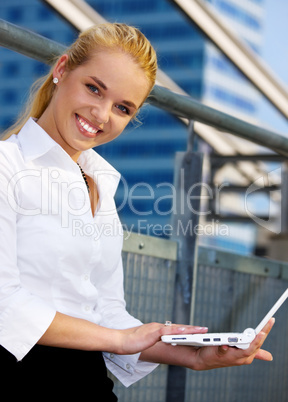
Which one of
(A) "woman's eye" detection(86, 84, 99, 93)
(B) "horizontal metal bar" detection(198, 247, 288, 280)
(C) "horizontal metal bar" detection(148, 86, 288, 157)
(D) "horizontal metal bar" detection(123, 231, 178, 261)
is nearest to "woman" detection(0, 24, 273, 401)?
(A) "woman's eye" detection(86, 84, 99, 93)

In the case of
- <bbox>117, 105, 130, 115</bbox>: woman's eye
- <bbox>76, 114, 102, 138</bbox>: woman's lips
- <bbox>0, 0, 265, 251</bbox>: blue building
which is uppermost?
<bbox>0, 0, 265, 251</bbox>: blue building

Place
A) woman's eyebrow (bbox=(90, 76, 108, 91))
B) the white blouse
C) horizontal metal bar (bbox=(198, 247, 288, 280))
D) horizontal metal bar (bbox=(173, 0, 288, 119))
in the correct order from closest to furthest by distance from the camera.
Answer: the white blouse, woman's eyebrow (bbox=(90, 76, 108, 91)), horizontal metal bar (bbox=(198, 247, 288, 280)), horizontal metal bar (bbox=(173, 0, 288, 119))

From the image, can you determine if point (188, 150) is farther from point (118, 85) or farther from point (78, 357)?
point (78, 357)

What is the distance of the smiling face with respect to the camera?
1537mm

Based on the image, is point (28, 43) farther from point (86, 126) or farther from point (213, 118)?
point (213, 118)

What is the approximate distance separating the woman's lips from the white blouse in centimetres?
7

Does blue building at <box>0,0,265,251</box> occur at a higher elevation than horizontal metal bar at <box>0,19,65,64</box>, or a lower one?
higher

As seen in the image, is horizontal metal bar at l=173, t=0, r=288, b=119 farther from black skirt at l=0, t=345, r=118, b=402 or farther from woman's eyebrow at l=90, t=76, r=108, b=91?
black skirt at l=0, t=345, r=118, b=402

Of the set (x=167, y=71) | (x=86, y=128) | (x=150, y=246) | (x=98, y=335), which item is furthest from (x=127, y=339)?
(x=167, y=71)

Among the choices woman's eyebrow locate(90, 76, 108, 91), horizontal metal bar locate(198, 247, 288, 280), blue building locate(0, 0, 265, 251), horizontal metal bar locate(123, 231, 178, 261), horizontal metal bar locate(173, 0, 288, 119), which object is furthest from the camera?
blue building locate(0, 0, 265, 251)

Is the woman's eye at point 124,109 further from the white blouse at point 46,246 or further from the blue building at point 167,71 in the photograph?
the blue building at point 167,71

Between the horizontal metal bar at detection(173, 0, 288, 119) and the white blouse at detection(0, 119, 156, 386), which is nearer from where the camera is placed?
the white blouse at detection(0, 119, 156, 386)

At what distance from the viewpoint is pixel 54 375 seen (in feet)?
4.72

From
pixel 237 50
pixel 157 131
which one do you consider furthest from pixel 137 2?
pixel 237 50
